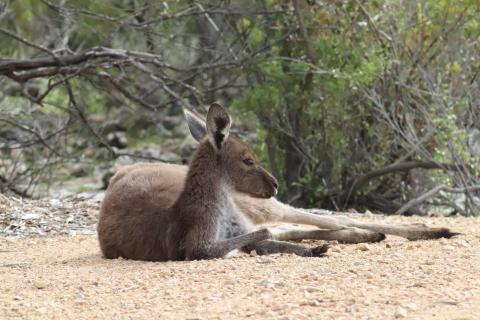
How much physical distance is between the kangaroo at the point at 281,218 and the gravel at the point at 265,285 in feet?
0.57

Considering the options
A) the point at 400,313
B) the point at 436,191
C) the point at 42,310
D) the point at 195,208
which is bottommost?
the point at 42,310

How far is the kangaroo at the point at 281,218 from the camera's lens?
7.41 meters

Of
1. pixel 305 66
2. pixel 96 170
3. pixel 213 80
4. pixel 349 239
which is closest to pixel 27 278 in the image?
pixel 349 239

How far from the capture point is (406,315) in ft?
14.5

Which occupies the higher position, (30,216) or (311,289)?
(30,216)

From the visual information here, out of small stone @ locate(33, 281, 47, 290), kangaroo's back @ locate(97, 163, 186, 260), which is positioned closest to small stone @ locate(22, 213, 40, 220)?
kangaroo's back @ locate(97, 163, 186, 260)

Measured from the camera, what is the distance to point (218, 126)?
277 inches

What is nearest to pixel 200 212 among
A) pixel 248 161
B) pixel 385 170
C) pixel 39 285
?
pixel 248 161

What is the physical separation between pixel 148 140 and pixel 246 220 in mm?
15837

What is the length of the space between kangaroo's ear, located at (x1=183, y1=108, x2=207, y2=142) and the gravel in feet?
3.97

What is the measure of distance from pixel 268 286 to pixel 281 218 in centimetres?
271

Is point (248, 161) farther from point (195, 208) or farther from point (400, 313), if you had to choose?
point (400, 313)

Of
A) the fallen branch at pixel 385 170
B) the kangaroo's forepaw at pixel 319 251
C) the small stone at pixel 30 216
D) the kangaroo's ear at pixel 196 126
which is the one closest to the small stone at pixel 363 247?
the kangaroo's forepaw at pixel 319 251

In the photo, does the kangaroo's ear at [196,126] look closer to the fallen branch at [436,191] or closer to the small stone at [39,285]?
the small stone at [39,285]
